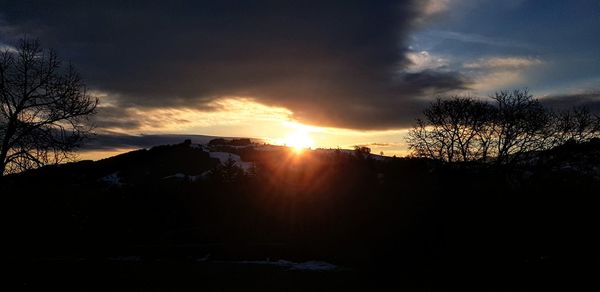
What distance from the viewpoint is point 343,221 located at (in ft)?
55.3

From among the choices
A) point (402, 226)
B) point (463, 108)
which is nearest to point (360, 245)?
point (402, 226)

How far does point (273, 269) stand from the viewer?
42.0ft

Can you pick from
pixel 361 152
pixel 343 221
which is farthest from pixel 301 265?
pixel 361 152

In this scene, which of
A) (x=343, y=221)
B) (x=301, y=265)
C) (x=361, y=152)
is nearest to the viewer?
(x=301, y=265)

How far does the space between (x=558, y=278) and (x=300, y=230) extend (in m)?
8.93

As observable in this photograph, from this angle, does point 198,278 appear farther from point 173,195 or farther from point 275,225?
point 173,195

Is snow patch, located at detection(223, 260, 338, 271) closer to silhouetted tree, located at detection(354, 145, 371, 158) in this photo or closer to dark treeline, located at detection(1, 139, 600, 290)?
dark treeline, located at detection(1, 139, 600, 290)

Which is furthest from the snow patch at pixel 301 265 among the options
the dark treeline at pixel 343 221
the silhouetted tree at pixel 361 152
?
the silhouetted tree at pixel 361 152

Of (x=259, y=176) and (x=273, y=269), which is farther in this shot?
(x=259, y=176)

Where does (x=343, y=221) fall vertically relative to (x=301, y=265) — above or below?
above

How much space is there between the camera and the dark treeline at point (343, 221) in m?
14.3

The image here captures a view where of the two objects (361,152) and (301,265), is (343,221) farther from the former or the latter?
(361,152)

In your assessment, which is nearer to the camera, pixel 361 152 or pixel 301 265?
pixel 301 265

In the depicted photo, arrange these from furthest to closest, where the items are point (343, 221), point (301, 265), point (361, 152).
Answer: point (361, 152) → point (343, 221) → point (301, 265)
